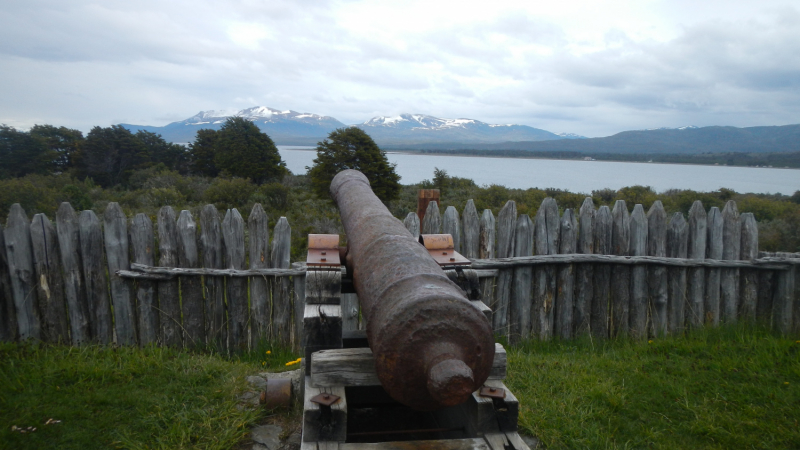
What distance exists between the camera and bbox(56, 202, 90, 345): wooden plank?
4.82 meters

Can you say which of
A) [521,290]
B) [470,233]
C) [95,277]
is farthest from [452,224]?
[95,277]

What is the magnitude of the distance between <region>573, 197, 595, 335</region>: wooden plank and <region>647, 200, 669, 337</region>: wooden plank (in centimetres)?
68

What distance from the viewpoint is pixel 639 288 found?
18.5ft

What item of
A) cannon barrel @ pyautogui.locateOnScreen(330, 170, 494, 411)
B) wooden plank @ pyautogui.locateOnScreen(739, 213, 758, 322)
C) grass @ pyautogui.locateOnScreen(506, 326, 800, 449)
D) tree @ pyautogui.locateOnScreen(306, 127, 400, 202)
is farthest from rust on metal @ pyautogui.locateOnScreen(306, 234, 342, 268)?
tree @ pyautogui.locateOnScreen(306, 127, 400, 202)

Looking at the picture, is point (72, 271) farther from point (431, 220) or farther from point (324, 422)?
point (324, 422)

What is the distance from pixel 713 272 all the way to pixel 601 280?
126 cm

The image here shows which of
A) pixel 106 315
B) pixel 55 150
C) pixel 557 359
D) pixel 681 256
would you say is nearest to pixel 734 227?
pixel 681 256

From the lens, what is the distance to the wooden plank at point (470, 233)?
218 inches

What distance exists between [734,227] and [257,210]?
5291 mm

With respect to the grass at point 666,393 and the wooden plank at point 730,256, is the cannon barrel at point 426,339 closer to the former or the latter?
the grass at point 666,393

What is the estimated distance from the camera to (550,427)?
140 inches

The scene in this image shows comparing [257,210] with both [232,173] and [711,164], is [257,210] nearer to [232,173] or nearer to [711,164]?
[232,173]

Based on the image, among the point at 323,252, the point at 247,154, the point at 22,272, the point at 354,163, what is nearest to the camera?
Answer: the point at 323,252

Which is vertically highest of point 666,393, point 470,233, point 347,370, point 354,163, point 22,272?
point 354,163
